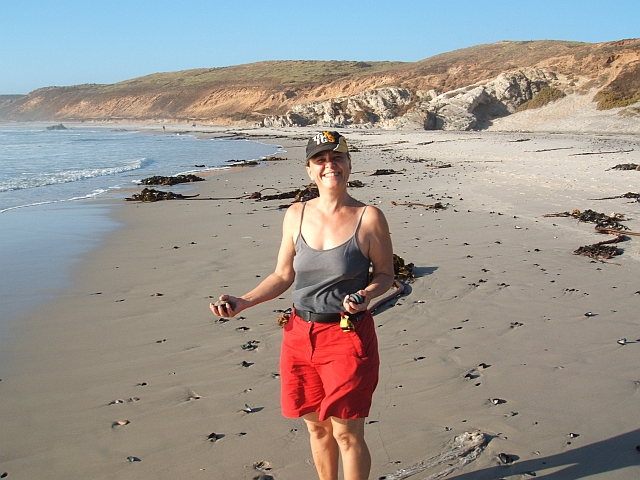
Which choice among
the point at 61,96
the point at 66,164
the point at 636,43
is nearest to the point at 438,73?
the point at 636,43

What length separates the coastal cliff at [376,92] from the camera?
38531 millimetres

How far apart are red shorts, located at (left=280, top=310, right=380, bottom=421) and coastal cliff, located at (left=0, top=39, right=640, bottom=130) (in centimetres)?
3117

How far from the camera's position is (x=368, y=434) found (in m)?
3.15

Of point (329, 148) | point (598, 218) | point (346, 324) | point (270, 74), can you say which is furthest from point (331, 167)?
point (270, 74)

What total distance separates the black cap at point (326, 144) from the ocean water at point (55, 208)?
3774mm

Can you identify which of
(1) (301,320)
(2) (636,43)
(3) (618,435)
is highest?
(2) (636,43)

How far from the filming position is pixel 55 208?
468 inches

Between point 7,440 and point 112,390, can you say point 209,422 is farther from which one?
point 7,440

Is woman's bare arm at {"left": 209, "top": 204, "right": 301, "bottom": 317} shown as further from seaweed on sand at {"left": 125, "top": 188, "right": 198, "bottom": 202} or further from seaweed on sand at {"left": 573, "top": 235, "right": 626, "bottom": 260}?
seaweed on sand at {"left": 125, "top": 188, "right": 198, "bottom": 202}

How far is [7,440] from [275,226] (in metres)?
5.90

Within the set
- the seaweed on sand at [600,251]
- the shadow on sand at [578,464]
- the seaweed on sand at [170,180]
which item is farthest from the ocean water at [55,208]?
the seaweed on sand at [600,251]

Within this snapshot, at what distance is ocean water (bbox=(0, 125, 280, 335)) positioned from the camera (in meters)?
6.42

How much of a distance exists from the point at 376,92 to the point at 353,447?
51.3 m

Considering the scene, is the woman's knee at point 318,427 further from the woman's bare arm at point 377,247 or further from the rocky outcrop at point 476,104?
the rocky outcrop at point 476,104
